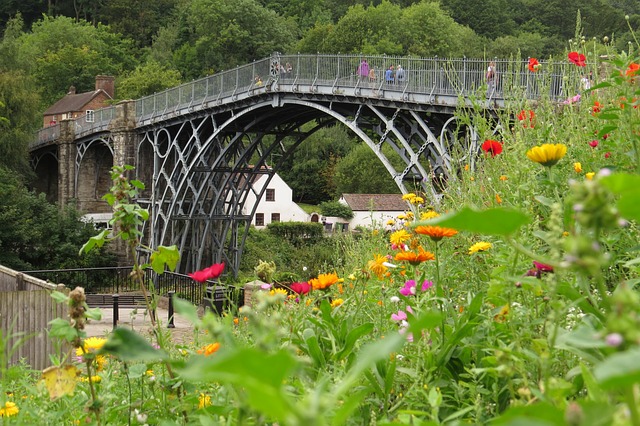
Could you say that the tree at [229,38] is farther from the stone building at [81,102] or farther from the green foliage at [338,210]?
the green foliage at [338,210]

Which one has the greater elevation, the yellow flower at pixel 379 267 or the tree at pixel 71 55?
the tree at pixel 71 55

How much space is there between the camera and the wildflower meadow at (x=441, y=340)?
95cm

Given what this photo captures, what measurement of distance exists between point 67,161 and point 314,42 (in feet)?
76.8

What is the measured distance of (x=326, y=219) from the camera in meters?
51.0

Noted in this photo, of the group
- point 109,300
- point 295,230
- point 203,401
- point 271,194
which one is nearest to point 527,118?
point 203,401

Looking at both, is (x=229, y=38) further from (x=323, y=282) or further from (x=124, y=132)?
(x=323, y=282)

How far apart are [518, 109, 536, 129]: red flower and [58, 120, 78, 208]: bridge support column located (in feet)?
109

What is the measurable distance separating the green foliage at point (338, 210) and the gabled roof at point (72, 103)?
1552 centimetres

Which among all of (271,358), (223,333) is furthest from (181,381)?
(271,358)

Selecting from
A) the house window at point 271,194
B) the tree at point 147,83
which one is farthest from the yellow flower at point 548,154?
the house window at point 271,194

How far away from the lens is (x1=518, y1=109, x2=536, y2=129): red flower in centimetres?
456

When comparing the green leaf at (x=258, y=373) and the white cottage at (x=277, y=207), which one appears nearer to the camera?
the green leaf at (x=258, y=373)

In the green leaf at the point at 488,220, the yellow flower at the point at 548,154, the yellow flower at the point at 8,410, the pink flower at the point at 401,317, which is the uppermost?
the yellow flower at the point at 548,154

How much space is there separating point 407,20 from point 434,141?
3892 cm
